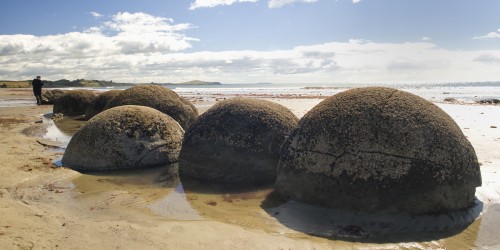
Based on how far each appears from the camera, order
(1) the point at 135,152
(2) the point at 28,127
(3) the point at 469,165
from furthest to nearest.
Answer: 1. (2) the point at 28,127
2. (1) the point at 135,152
3. (3) the point at 469,165

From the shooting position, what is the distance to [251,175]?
6.84 meters

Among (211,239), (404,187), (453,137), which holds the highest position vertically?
(453,137)

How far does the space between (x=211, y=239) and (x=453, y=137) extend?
10.7 feet

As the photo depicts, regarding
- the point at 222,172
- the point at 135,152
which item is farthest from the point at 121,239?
the point at 135,152

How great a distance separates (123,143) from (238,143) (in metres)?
2.59

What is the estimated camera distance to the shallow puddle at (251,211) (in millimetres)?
4496

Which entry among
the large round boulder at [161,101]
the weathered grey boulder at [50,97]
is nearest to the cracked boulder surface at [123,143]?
the large round boulder at [161,101]

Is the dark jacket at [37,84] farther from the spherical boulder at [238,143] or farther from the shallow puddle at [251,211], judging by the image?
the spherical boulder at [238,143]

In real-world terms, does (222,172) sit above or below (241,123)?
below

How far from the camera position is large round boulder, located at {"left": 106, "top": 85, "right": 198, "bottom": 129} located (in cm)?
1141

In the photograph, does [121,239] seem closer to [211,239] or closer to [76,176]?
[211,239]

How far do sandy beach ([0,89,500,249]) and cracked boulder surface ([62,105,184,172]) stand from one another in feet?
1.22

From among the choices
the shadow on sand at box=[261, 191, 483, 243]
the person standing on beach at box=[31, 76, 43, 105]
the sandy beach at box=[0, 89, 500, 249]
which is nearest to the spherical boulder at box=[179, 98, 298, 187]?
the sandy beach at box=[0, 89, 500, 249]

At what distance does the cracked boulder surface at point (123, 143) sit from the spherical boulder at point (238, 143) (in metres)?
1.08
